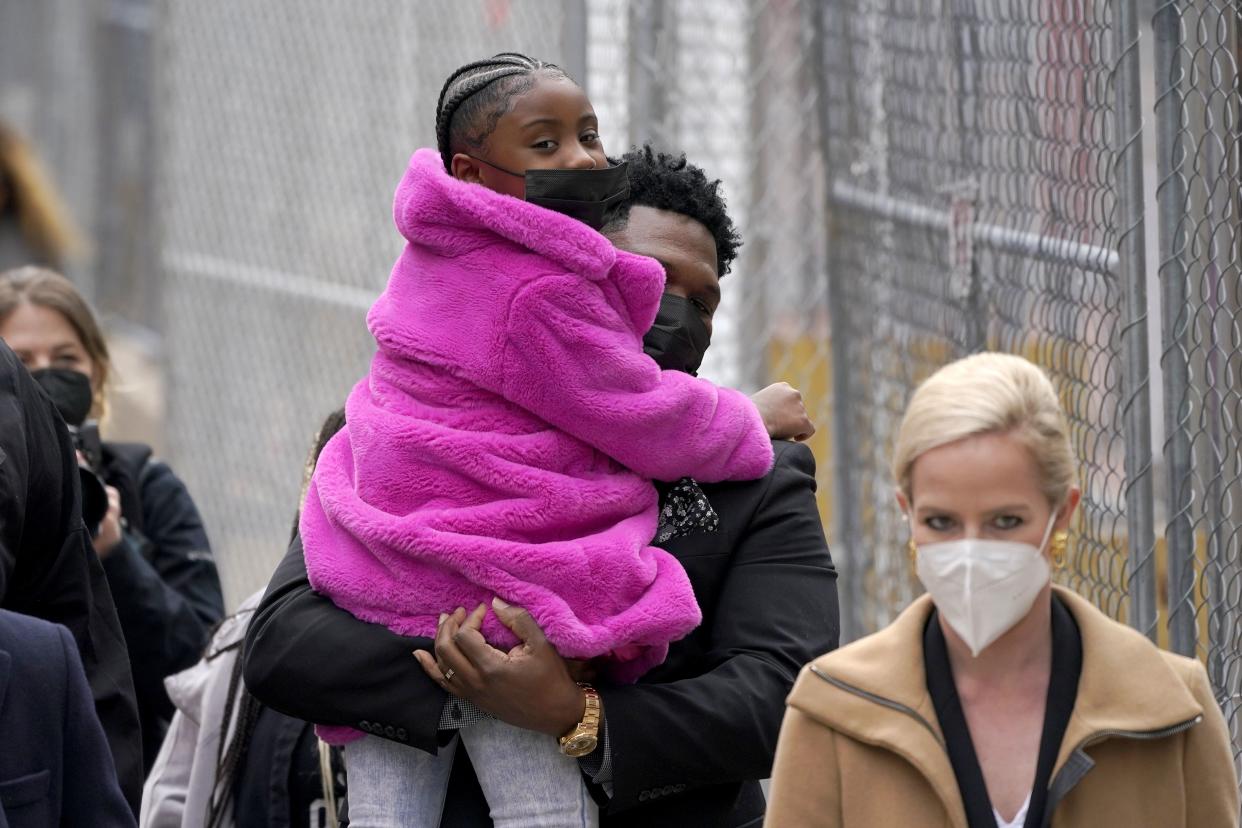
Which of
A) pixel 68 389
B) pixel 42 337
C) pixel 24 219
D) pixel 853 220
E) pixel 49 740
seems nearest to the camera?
pixel 49 740

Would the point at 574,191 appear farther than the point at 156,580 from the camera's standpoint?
No

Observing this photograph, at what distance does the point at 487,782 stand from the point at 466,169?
3.05ft

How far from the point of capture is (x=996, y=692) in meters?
2.39

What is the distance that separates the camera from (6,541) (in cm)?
312

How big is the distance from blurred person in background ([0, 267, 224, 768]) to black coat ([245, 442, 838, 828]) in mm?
1505

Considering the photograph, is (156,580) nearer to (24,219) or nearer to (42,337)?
(42,337)

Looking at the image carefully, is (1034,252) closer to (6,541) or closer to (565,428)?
(565,428)

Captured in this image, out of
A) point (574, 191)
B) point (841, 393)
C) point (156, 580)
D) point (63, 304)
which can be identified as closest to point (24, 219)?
point (63, 304)

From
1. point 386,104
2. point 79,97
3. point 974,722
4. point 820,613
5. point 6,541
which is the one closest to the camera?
point 974,722

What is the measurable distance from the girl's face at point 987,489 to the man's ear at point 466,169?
0.89m

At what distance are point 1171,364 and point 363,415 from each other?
1.37 m

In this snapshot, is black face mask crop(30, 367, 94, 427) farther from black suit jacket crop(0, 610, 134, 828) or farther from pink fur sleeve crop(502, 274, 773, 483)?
pink fur sleeve crop(502, 274, 773, 483)

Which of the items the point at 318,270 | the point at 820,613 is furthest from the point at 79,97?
the point at 820,613

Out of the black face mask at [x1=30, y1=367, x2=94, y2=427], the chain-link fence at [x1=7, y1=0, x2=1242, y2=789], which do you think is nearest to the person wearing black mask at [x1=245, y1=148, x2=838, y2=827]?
the chain-link fence at [x1=7, y1=0, x2=1242, y2=789]
